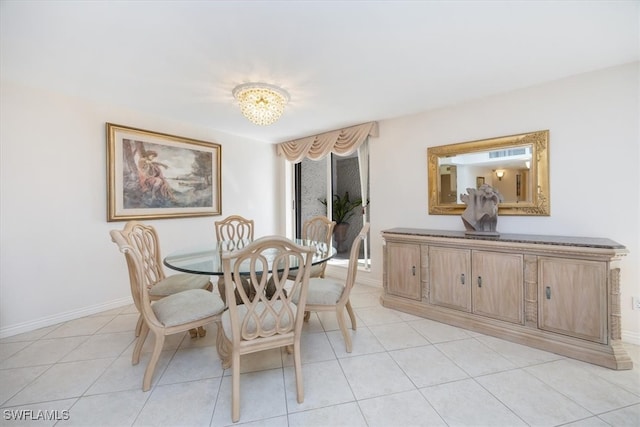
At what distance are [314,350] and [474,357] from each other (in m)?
1.22

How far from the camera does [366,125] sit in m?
3.58

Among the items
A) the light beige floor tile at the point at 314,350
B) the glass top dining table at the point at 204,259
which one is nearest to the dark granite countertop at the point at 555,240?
the glass top dining table at the point at 204,259

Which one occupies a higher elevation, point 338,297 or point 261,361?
point 338,297

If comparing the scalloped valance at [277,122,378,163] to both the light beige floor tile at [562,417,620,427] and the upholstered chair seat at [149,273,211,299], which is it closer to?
the upholstered chair seat at [149,273,211,299]

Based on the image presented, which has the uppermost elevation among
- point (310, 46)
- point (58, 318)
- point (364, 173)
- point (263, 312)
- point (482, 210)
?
point (310, 46)

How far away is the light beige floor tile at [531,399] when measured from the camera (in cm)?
142

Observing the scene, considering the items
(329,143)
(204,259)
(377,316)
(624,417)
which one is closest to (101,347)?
(204,259)

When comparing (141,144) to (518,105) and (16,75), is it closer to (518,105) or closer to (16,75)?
(16,75)

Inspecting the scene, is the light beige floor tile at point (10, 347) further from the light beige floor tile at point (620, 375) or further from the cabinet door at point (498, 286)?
the light beige floor tile at point (620, 375)

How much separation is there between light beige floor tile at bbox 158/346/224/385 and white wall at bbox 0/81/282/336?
1559 millimetres

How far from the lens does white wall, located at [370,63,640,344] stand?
2.14 m

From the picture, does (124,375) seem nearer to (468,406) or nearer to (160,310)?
(160,310)

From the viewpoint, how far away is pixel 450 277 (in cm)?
257

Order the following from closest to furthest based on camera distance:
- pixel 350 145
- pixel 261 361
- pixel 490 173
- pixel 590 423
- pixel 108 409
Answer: pixel 590 423 < pixel 108 409 < pixel 261 361 < pixel 490 173 < pixel 350 145
